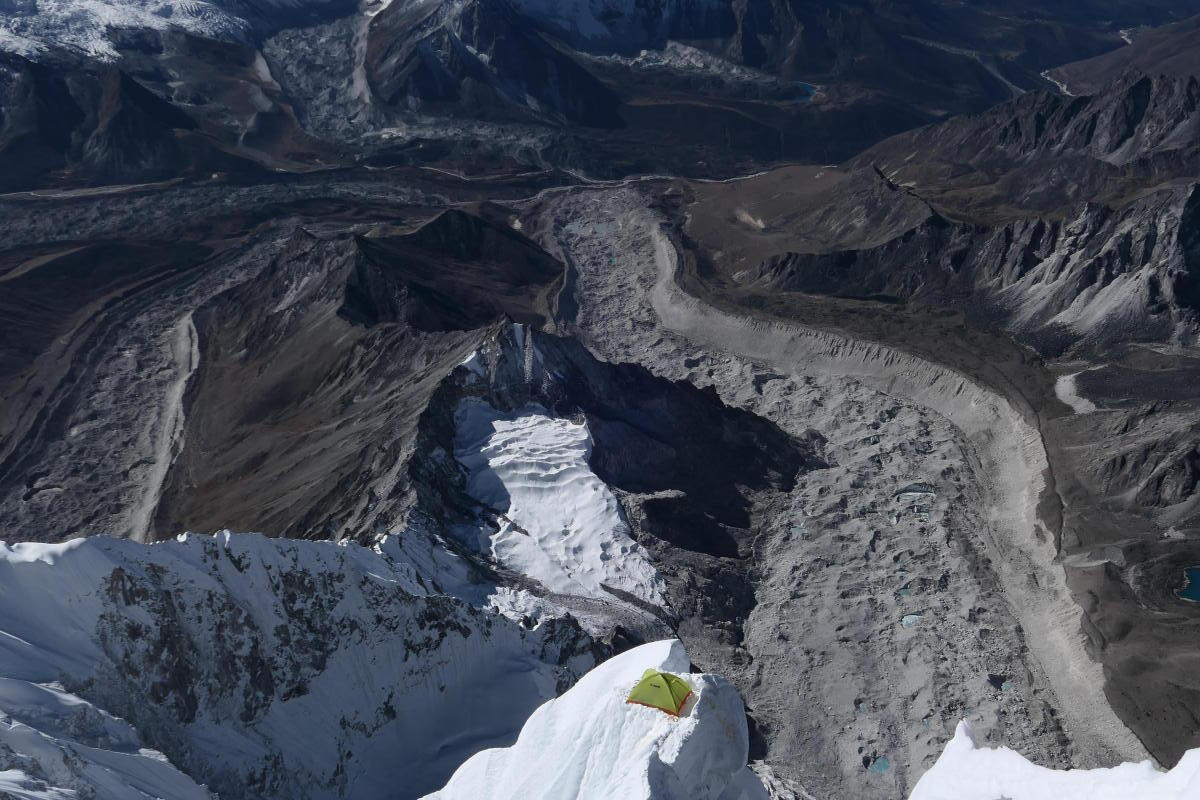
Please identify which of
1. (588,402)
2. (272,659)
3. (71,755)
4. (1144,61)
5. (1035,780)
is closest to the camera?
(1035,780)

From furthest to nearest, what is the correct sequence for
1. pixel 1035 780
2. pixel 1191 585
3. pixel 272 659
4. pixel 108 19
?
pixel 108 19
pixel 1191 585
pixel 272 659
pixel 1035 780

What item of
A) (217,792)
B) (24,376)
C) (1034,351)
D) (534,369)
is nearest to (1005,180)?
(1034,351)

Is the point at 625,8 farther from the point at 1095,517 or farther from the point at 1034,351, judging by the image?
the point at 1095,517

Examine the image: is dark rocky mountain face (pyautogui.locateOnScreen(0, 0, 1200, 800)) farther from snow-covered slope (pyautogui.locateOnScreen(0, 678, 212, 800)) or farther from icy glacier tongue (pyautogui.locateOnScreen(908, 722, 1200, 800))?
icy glacier tongue (pyautogui.locateOnScreen(908, 722, 1200, 800))

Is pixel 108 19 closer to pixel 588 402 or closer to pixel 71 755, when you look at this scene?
pixel 588 402

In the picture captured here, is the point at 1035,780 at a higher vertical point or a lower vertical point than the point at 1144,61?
higher

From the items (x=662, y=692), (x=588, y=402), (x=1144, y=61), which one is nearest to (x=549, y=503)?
(x=588, y=402)

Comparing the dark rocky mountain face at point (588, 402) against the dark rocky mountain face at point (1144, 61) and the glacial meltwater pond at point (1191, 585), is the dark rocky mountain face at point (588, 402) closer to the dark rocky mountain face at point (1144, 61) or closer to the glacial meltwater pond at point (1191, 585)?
the glacial meltwater pond at point (1191, 585)
